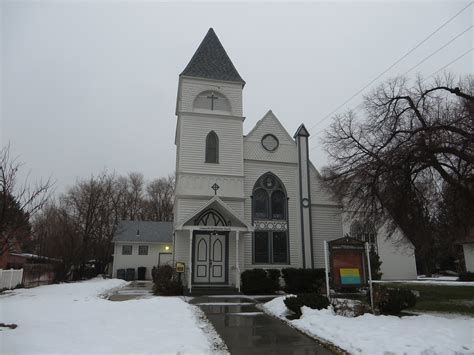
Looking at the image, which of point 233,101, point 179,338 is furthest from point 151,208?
point 179,338

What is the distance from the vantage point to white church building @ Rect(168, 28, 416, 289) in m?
19.8

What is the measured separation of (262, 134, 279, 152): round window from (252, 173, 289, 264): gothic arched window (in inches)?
64.3

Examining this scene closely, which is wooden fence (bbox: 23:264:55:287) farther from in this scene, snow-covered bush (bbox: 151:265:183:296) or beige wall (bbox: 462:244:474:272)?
beige wall (bbox: 462:244:474:272)

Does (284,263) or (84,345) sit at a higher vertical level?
(284,263)

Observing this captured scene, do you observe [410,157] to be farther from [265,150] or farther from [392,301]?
[265,150]

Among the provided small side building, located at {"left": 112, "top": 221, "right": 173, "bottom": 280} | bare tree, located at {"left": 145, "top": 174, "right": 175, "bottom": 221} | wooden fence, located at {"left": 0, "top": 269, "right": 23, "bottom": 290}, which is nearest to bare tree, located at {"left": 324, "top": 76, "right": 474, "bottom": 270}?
wooden fence, located at {"left": 0, "top": 269, "right": 23, "bottom": 290}

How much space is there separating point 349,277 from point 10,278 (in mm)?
18451

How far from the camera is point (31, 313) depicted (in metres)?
11.2

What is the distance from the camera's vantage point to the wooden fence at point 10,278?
20.1 meters

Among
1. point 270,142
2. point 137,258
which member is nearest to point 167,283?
point 270,142

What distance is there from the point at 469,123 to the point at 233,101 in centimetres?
1278

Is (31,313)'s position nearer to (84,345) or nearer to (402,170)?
(84,345)

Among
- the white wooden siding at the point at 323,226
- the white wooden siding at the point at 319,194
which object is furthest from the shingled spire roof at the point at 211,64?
the white wooden siding at the point at 323,226

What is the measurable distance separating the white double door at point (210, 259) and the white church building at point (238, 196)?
0.17 ft
